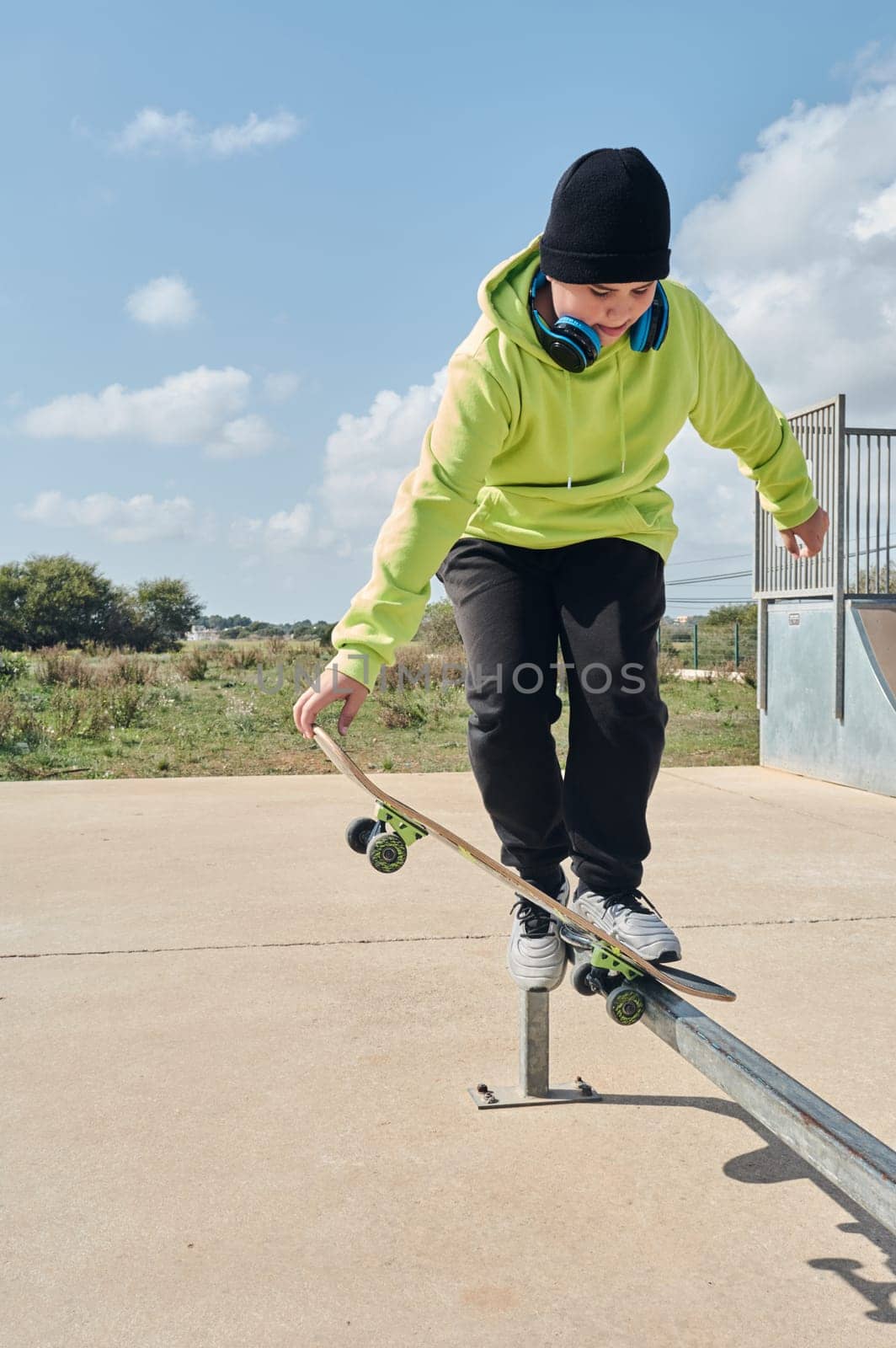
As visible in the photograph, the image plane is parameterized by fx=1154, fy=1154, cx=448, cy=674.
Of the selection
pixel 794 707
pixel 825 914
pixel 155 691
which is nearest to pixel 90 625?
pixel 155 691

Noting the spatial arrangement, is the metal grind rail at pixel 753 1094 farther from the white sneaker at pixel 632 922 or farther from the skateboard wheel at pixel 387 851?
the skateboard wheel at pixel 387 851

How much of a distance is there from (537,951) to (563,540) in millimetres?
880

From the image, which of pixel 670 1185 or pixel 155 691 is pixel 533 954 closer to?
pixel 670 1185

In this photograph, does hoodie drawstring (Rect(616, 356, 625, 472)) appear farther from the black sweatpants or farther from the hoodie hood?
the black sweatpants

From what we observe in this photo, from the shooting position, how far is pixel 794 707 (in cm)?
844

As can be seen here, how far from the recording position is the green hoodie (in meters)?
2.28

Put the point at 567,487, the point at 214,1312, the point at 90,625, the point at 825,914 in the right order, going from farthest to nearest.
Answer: the point at 90,625 → the point at 825,914 → the point at 567,487 → the point at 214,1312

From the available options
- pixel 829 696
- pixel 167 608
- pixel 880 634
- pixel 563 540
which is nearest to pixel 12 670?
pixel 829 696

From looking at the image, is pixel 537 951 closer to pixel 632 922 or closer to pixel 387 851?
pixel 632 922

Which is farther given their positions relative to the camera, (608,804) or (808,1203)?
(608,804)

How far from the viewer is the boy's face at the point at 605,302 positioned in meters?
2.21

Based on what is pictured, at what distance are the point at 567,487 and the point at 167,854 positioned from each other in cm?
328

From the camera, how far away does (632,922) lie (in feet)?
7.90

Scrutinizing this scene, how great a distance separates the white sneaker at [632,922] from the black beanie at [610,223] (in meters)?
1.25
